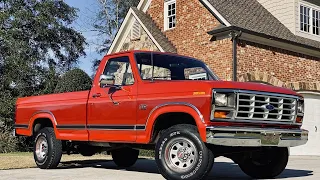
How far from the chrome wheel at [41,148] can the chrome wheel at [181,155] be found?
341 cm

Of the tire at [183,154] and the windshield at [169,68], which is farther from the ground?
the windshield at [169,68]

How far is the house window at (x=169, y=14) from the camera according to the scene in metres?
18.6

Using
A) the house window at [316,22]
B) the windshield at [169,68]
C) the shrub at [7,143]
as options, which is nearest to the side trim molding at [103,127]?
the windshield at [169,68]

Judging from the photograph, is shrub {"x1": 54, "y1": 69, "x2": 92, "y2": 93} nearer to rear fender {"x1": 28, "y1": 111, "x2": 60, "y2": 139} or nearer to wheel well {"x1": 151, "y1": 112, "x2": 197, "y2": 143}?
rear fender {"x1": 28, "y1": 111, "x2": 60, "y2": 139}

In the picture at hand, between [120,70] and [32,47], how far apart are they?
15.6 m

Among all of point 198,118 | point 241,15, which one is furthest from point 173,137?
point 241,15

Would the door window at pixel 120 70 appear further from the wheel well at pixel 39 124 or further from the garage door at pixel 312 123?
the garage door at pixel 312 123

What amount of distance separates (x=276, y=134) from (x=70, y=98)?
3990 mm

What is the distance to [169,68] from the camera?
785cm

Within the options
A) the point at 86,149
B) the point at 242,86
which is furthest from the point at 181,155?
the point at 86,149

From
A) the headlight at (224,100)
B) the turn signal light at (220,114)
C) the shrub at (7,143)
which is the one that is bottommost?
the shrub at (7,143)

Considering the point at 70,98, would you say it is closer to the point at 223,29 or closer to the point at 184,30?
the point at 223,29

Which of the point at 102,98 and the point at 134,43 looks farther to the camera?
the point at 134,43

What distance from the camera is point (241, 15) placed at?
16.9 meters
